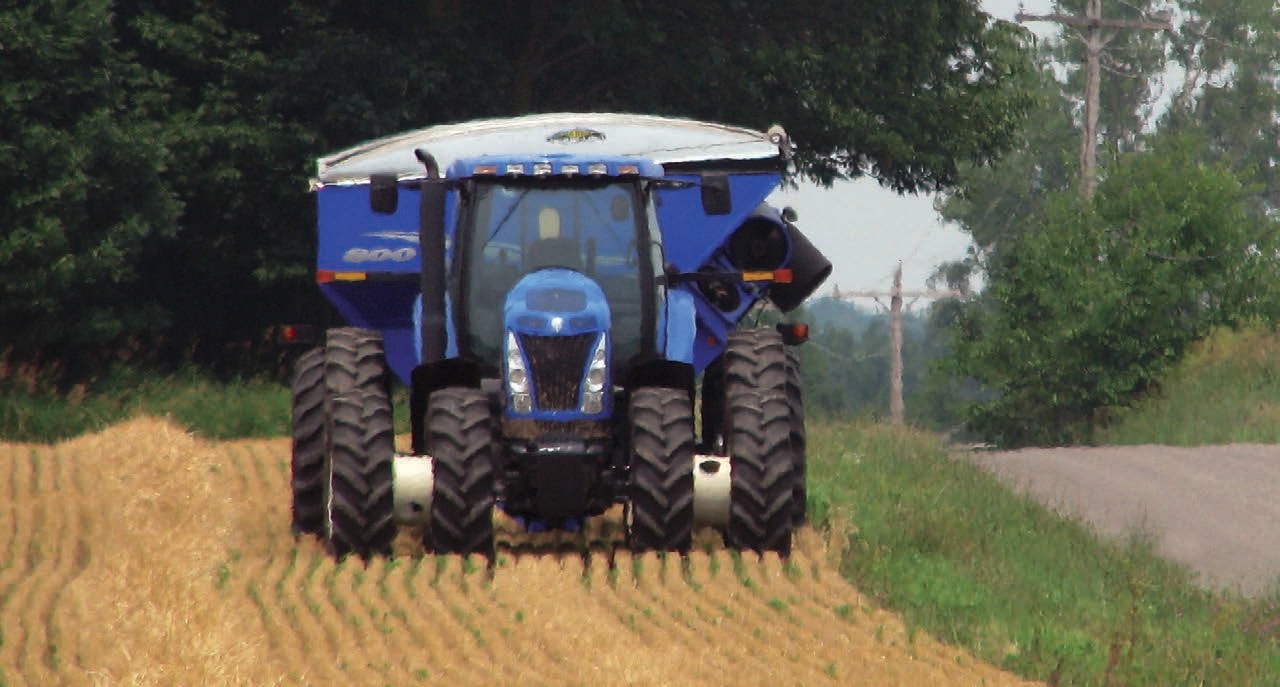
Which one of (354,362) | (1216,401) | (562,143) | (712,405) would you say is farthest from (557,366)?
(1216,401)

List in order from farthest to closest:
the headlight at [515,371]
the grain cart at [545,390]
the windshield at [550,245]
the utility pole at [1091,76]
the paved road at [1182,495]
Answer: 1. the utility pole at [1091,76]
2. the paved road at [1182,495]
3. the windshield at [550,245]
4. the headlight at [515,371]
5. the grain cart at [545,390]

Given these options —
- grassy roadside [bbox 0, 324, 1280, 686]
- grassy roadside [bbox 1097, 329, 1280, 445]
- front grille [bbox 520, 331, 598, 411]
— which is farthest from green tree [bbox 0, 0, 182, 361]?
grassy roadside [bbox 1097, 329, 1280, 445]

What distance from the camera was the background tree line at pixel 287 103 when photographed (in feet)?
74.6

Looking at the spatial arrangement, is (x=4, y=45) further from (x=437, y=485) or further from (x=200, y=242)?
(x=437, y=485)

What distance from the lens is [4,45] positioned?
22438 mm

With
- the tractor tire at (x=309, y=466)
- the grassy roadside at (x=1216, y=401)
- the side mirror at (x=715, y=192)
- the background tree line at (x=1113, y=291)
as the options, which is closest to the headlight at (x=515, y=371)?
the side mirror at (x=715, y=192)

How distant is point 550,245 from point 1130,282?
2335cm

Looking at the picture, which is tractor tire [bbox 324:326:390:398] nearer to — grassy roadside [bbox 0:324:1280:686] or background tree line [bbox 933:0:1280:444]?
grassy roadside [bbox 0:324:1280:686]

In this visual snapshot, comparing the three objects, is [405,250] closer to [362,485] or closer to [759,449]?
[362,485]

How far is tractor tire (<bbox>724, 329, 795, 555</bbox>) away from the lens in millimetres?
12844

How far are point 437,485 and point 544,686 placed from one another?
3.58 meters

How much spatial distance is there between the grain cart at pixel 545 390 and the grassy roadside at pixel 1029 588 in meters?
0.97

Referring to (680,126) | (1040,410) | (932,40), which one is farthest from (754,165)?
(1040,410)

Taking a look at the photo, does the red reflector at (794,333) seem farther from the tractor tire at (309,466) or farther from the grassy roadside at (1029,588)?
the tractor tire at (309,466)
